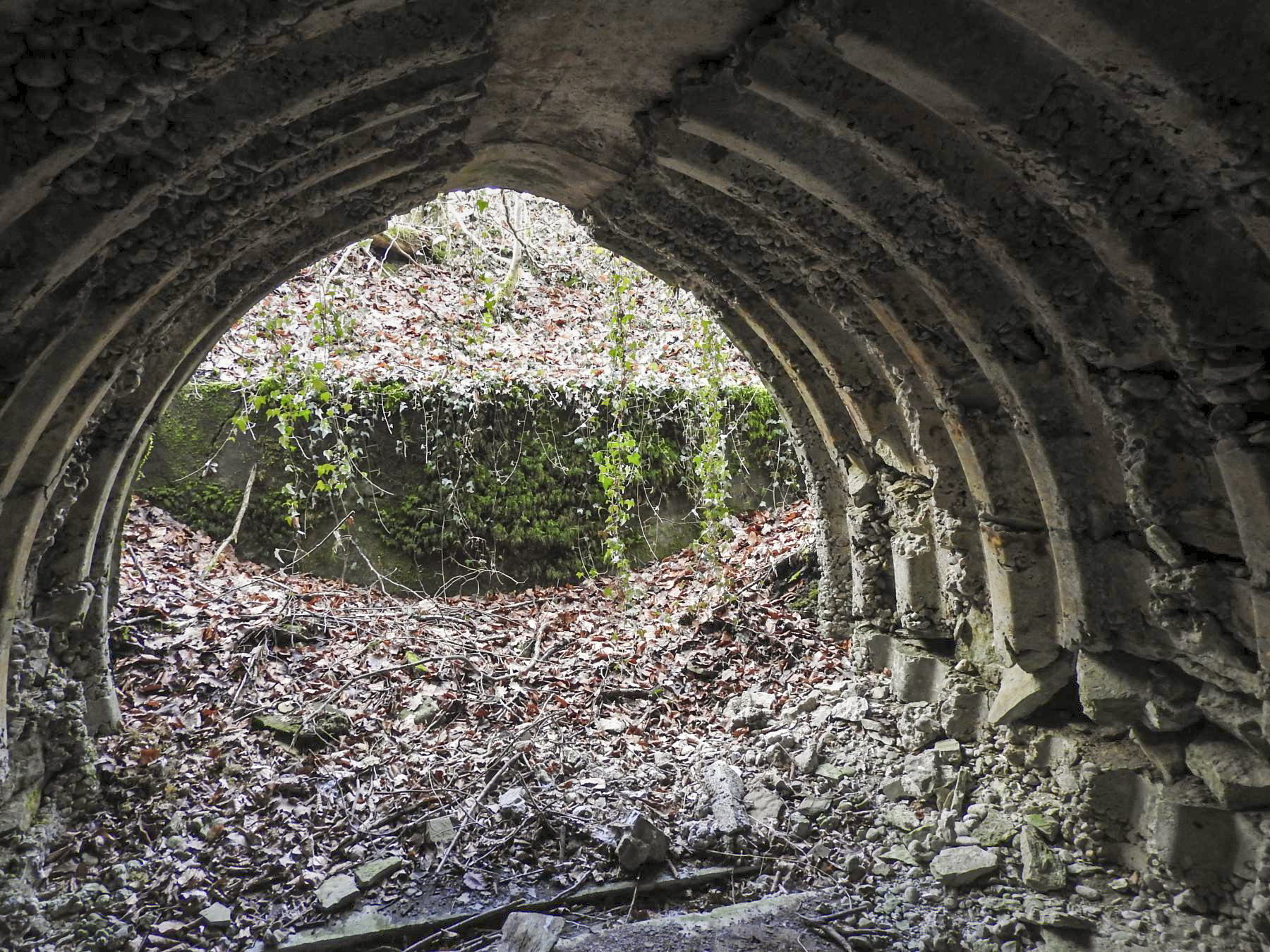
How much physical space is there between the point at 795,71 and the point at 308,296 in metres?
9.06

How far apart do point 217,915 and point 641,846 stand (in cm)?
236

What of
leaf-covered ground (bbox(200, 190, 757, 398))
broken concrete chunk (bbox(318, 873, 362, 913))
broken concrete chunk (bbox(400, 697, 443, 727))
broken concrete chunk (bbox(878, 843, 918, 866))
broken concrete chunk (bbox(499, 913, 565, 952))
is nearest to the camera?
broken concrete chunk (bbox(499, 913, 565, 952))

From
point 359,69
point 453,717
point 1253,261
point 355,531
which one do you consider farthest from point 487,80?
point 355,531

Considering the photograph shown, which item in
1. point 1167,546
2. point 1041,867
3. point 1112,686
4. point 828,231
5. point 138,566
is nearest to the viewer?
point 1167,546

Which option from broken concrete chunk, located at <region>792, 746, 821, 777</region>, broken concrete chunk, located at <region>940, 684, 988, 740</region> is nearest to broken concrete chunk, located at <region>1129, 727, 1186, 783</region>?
broken concrete chunk, located at <region>940, 684, 988, 740</region>

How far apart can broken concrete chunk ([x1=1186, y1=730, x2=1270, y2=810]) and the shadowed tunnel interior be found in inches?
0.5

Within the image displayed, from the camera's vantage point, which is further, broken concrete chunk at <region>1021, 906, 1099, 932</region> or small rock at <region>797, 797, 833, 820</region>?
small rock at <region>797, 797, 833, 820</region>

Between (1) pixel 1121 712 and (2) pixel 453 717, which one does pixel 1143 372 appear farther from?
(2) pixel 453 717

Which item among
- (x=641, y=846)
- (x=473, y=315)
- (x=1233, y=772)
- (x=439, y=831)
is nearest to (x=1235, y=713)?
(x=1233, y=772)

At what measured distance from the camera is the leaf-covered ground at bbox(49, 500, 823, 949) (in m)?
4.69

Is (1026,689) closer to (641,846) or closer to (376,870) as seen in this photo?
(641,846)

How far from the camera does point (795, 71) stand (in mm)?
3027

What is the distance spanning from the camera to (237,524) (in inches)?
320

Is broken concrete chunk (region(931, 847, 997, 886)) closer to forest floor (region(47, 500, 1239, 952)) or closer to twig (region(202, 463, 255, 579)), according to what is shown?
forest floor (region(47, 500, 1239, 952))
